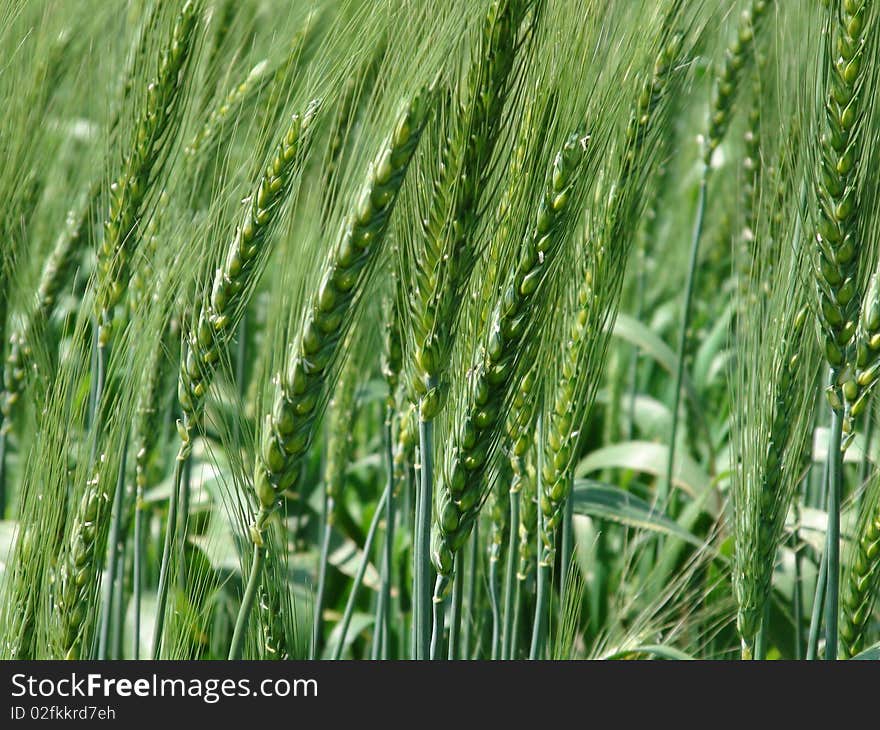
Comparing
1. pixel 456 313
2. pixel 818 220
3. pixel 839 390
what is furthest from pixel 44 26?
pixel 839 390

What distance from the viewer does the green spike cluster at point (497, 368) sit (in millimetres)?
1111

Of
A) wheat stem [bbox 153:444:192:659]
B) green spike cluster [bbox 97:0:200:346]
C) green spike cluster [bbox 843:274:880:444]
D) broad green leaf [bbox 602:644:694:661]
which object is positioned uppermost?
green spike cluster [bbox 97:0:200:346]

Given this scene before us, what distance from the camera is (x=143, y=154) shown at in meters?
1.35

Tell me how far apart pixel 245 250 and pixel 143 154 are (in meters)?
0.31

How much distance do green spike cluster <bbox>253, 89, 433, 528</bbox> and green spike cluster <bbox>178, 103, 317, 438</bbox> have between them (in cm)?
15

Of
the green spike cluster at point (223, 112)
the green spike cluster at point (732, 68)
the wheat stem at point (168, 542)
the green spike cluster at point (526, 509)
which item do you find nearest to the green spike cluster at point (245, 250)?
the wheat stem at point (168, 542)

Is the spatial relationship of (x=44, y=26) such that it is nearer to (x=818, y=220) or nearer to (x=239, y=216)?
(x=239, y=216)

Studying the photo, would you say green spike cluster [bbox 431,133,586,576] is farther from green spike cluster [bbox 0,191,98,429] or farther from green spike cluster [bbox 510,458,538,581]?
green spike cluster [bbox 0,191,98,429]

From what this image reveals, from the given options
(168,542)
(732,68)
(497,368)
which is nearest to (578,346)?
(497,368)

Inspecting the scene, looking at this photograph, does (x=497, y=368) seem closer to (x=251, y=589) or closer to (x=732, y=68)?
(x=251, y=589)

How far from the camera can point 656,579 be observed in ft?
6.22

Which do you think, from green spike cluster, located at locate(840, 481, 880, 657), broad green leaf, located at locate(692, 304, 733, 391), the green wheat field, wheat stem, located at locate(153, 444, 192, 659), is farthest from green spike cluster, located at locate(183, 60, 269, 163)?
broad green leaf, located at locate(692, 304, 733, 391)

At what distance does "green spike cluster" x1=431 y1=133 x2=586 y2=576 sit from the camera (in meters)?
1.11

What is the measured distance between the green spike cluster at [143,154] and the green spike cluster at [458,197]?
18.3 inches
